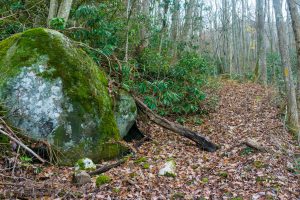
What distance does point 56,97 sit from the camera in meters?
5.37

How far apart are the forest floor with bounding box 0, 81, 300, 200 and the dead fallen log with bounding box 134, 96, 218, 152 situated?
199 mm

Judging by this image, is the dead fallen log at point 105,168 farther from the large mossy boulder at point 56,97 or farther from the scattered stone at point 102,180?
the large mossy boulder at point 56,97

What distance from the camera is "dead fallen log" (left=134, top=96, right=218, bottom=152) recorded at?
6.99 m

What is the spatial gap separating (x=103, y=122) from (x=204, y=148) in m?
2.66

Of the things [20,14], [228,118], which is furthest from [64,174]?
[228,118]

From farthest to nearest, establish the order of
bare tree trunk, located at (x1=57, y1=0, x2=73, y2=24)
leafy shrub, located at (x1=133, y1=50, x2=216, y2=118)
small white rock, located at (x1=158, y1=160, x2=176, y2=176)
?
leafy shrub, located at (x1=133, y1=50, x2=216, y2=118), bare tree trunk, located at (x1=57, y1=0, x2=73, y2=24), small white rock, located at (x1=158, y1=160, x2=176, y2=176)

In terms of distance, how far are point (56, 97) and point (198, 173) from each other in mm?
3098

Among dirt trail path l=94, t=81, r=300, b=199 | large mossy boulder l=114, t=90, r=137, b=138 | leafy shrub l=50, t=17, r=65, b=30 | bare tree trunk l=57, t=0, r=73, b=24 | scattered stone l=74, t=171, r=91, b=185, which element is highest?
bare tree trunk l=57, t=0, r=73, b=24

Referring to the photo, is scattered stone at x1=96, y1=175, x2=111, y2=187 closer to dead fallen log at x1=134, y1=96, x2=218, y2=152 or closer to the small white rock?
the small white rock

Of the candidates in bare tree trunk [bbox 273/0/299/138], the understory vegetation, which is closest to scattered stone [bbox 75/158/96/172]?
the understory vegetation

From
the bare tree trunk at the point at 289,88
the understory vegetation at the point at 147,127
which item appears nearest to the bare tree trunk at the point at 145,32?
the understory vegetation at the point at 147,127

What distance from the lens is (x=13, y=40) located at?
5.77 meters

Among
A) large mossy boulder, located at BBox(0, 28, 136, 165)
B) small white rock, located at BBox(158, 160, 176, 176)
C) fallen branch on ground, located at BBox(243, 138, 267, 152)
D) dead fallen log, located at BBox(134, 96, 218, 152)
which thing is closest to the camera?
large mossy boulder, located at BBox(0, 28, 136, 165)

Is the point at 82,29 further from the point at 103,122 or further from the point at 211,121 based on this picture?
the point at 211,121
